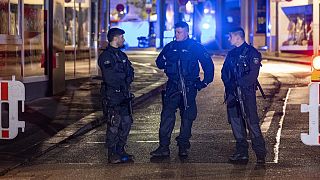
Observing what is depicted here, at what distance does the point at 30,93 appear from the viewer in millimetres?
16906

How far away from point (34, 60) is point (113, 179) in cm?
919

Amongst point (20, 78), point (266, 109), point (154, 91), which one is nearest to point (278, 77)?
point (154, 91)

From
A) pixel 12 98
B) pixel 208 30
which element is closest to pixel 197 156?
pixel 12 98

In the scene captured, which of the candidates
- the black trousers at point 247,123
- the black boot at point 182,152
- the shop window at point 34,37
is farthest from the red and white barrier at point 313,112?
the shop window at point 34,37

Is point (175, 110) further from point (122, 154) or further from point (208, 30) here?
point (208, 30)

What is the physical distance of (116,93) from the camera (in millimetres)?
9609

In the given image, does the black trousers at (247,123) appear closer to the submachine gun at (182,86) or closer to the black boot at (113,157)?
the submachine gun at (182,86)

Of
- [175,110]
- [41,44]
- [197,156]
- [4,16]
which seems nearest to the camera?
[175,110]

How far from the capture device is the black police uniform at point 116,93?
954 cm

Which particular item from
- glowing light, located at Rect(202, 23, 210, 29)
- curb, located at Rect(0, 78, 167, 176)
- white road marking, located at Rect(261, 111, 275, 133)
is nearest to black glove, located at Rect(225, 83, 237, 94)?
curb, located at Rect(0, 78, 167, 176)

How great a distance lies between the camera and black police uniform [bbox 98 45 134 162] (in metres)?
9.54

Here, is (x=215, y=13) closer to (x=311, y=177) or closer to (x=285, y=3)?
(x=285, y=3)

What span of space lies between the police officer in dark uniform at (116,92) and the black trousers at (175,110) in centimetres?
53

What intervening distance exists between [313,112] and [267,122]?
173 inches
